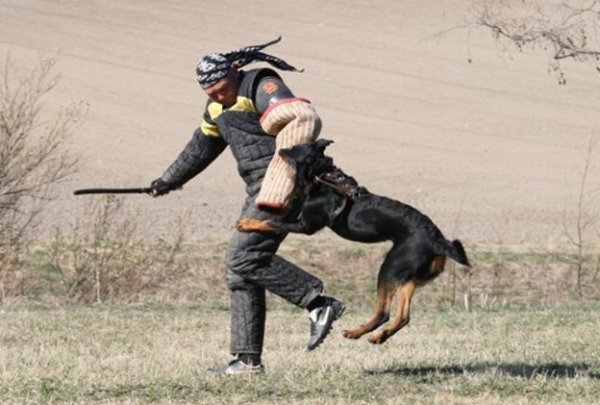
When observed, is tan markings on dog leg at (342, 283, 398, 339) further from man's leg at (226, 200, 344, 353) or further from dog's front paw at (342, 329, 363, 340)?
man's leg at (226, 200, 344, 353)

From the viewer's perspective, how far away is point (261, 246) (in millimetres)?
8430

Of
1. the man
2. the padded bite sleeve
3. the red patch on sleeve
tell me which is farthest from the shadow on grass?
the red patch on sleeve

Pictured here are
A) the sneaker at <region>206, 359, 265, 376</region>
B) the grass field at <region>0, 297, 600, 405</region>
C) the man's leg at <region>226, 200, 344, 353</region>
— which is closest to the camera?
the grass field at <region>0, 297, 600, 405</region>

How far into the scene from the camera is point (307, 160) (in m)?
8.12

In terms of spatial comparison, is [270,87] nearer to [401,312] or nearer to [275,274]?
[275,274]

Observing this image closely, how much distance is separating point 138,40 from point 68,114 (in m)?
20.8

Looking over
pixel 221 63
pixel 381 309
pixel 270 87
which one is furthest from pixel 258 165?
pixel 381 309

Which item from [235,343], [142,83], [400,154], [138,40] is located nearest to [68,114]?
[235,343]

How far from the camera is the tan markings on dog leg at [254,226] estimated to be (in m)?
8.33

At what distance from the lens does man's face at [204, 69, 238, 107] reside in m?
8.36

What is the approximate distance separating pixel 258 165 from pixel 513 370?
75.9 inches

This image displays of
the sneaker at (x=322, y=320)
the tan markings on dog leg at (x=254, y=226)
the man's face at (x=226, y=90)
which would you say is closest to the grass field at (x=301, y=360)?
the sneaker at (x=322, y=320)

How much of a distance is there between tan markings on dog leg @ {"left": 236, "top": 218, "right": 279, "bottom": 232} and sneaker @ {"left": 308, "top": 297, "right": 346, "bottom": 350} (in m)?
0.51

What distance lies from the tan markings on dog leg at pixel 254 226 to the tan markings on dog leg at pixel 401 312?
753 millimetres
